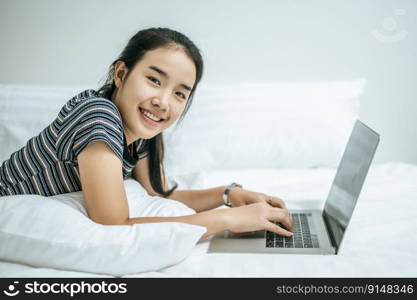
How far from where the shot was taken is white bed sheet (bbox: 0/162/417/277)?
0.91 m

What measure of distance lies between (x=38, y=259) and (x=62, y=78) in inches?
53.8

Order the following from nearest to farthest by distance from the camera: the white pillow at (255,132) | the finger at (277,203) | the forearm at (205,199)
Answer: the finger at (277,203) < the forearm at (205,199) < the white pillow at (255,132)

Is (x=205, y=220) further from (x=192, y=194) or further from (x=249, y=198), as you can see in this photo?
(x=192, y=194)

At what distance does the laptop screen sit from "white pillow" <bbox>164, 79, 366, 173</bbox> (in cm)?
49

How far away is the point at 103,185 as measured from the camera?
3.22ft

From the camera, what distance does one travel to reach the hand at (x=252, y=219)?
3.53ft

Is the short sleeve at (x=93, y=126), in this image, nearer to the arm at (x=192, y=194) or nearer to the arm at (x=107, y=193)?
the arm at (x=107, y=193)

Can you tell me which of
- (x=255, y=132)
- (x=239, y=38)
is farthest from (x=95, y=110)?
(x=239, y=38)

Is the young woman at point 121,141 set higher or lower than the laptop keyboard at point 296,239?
higher

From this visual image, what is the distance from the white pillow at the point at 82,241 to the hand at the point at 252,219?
0.42ft

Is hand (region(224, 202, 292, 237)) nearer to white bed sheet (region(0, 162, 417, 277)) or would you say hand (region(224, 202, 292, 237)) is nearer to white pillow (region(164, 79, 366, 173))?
white bed sheet (region(0, 162, 417, 277))

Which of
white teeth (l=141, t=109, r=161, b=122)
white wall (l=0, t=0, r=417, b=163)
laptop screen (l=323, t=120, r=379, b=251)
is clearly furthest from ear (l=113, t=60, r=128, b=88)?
white wall (l=0, t=0, r=417, b=163)

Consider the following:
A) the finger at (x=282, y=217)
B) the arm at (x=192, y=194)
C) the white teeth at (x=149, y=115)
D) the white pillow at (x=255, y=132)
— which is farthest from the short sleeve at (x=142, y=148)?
the finger at (x=282, y=217)

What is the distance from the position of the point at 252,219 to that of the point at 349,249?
21 cm
